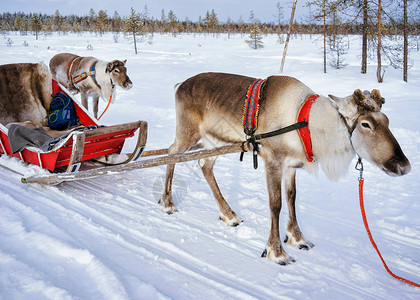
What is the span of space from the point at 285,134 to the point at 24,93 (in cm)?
434

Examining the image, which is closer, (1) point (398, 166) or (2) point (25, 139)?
(1) point (398, 166)

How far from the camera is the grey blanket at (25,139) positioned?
411cm

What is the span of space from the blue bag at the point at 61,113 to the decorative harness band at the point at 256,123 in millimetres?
3155

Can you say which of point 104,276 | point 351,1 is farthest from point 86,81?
point 351,1

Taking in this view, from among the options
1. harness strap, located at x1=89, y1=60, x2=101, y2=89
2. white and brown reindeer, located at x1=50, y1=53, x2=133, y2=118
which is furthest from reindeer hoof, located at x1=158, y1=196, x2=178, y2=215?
harness strap, located at x1=89, y1=60, x2=101, y2=89

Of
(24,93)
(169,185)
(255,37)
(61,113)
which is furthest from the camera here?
(255,37)

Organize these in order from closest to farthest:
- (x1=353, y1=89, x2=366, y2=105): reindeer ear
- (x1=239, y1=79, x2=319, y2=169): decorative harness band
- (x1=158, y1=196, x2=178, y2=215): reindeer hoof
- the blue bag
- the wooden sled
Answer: (x1=353, y1=89, x2=366, y2=105): reindeer ear
(x1=239, y1=79, x2=319, y2=169): decorative harness band
the wooden sled
(x1=158, y1=196, x2=178, y2=215): reindeer hoof
the blue bag

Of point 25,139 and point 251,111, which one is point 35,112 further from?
point 251,111

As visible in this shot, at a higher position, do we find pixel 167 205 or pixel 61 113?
pixel 61 113

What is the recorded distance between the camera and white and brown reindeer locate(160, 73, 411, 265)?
99.7 inches

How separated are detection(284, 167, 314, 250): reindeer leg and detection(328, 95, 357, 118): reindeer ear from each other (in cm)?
95

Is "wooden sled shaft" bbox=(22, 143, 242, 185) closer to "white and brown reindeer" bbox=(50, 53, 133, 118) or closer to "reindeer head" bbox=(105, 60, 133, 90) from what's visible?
"white and brown reindeer" bbox=(50, 53, 133, 118)

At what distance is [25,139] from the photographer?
4.19 meters

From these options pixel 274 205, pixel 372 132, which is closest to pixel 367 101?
pixel 372 132
